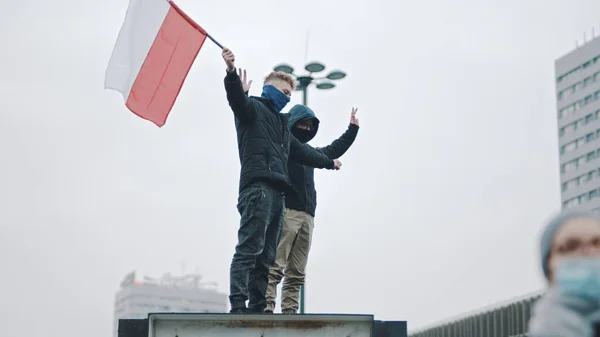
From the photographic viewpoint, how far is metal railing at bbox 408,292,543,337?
68062mm

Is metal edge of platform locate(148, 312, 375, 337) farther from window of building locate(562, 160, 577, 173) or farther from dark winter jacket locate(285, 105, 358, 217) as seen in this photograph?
window of building locate(562, 160, 577, 173)

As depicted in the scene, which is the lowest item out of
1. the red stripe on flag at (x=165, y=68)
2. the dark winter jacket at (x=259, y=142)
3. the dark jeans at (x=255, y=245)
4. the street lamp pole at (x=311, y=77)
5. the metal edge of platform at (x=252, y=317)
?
the metal edge of platform at (x=252, y=317)

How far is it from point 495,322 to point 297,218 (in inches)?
2598

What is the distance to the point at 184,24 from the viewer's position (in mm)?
9789

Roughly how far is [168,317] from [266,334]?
2.04 feet

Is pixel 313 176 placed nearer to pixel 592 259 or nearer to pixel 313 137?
pixel 313 137

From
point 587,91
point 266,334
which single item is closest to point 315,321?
point 266,334

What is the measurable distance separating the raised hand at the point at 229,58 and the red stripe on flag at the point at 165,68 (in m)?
1.97

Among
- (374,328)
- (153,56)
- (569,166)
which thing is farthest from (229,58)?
(569,166)

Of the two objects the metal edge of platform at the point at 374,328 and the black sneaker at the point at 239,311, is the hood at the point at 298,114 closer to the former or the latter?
the black sneaker at the point at 239,311

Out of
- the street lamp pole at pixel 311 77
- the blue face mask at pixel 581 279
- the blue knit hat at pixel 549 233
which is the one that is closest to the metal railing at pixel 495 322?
the street lamp pole at pixel 311 77

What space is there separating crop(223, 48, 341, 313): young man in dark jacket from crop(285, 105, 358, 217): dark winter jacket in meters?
0.81

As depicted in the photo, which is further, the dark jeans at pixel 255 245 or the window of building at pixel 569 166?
the window of building at pixel 569 166

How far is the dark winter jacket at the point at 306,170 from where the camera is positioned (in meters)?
9.02
